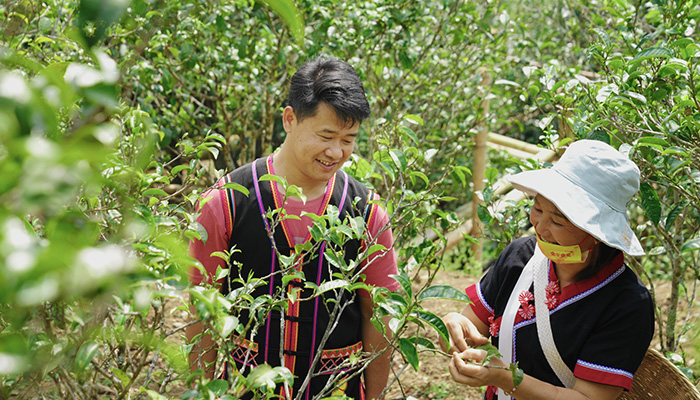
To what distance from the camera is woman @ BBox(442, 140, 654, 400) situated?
1691 mm

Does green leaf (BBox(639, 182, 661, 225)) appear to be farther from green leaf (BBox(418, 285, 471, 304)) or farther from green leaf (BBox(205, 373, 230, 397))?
green leaf (BBox(205, 373, 230, 397))

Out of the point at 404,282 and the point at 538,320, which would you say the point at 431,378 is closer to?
the point at 538,320

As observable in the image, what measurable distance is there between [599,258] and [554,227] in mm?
177

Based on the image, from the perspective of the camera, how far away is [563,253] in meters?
1.74

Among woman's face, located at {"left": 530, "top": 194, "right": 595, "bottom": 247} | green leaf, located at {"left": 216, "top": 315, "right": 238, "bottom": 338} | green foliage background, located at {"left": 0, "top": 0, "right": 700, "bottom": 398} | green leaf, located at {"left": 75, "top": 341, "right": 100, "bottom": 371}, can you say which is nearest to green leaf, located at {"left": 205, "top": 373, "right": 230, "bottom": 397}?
green foliage background, located at {"left": 0, "top": 0, "right": 700, "bottom": 398}

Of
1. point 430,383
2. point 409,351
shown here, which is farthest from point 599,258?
point 430,383

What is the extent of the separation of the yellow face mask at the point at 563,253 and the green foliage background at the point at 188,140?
31 centimetres

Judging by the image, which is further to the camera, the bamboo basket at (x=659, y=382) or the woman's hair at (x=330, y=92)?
the woman's hair at (x=330, y=92)

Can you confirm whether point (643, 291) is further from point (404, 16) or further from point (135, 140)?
point (404, 16)

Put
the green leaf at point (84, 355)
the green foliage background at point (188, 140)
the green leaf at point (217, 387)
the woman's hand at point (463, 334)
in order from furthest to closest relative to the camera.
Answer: the woman's hand at point (463, 334), the green leaf at point (217, 387), the green leaf at point (84, 355), the green foliage background at point (188, 140)

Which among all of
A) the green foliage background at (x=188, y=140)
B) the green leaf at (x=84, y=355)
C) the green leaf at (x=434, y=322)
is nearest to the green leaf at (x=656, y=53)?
the green foliage background at (x=188, y=140)

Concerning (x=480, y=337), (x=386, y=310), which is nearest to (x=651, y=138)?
(x=480, y=337)

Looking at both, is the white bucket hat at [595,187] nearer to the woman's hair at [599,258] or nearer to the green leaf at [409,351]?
the woman's hair at [599,258]

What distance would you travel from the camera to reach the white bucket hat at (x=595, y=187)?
1.71 metres
